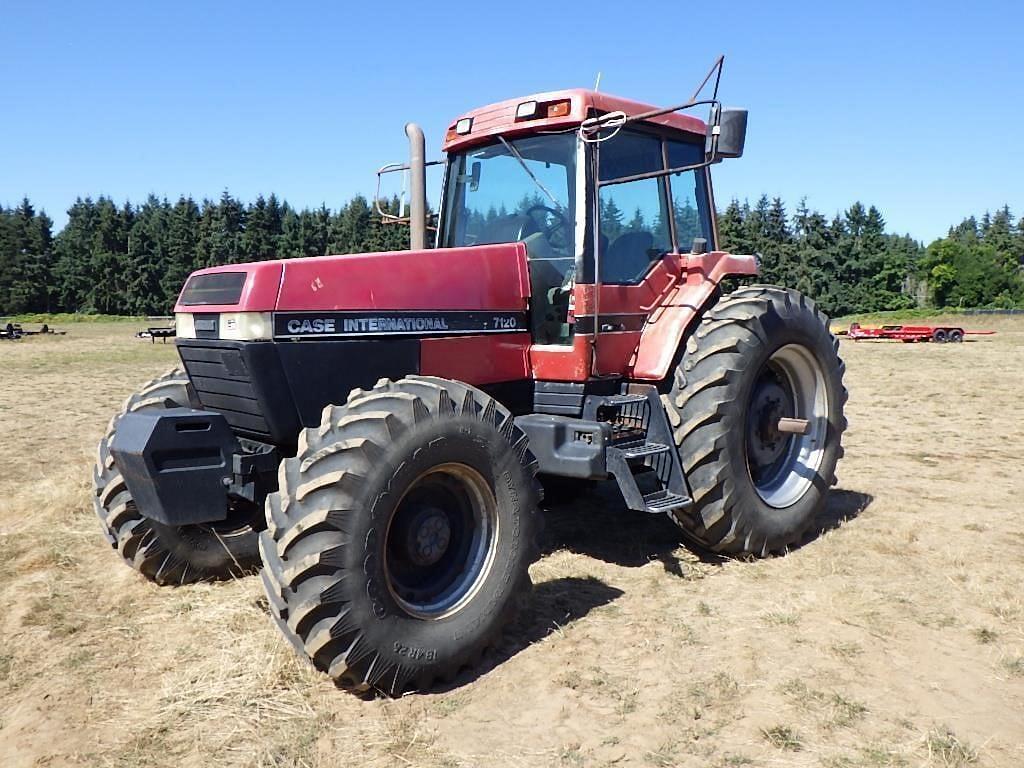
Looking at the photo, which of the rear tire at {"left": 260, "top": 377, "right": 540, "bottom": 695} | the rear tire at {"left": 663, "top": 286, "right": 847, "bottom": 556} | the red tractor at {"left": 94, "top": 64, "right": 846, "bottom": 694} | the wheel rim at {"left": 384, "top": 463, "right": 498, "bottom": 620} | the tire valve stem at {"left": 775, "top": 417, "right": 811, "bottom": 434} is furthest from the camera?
the tire valve stem at {"left": 775, "top": 417, "right": 811, "bottom": 434}

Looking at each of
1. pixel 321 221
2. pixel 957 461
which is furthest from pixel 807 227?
pixel 957 461

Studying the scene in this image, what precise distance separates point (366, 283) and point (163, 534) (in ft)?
6.52

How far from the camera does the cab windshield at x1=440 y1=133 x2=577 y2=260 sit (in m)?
5.25

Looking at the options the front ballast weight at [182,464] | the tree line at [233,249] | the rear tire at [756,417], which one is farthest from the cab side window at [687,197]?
the tree line at [233,249]

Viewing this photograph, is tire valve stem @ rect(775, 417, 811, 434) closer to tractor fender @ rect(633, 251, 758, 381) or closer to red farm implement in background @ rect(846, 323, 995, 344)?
tractor fender @ rect(633, 251, 758, 381)

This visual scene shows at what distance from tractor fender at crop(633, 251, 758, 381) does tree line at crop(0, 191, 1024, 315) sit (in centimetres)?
5219

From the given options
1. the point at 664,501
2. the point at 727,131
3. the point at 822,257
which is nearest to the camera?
the point at 727,131

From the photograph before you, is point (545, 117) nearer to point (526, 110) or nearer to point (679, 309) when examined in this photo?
point (526, 110)

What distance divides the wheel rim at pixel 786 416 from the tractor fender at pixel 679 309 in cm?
66

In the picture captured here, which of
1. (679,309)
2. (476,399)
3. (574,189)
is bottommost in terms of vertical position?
(476,399)

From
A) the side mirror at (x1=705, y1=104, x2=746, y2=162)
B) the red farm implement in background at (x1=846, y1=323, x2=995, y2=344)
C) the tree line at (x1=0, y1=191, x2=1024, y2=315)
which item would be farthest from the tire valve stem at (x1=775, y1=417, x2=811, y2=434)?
the tree line at (x1=0, y1=191, x2=1024, y2=315)

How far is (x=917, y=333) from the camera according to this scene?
2909cm

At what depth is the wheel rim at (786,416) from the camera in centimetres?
575

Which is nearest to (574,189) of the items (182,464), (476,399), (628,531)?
(476,399)
